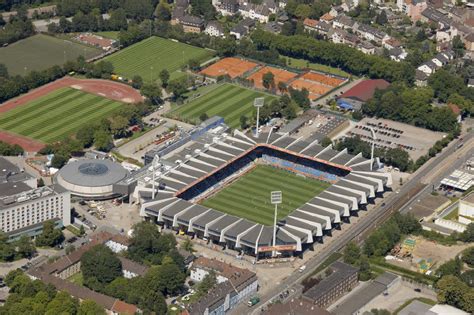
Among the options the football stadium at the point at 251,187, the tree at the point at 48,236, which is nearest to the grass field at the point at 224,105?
the football stadium at the point at 251,187

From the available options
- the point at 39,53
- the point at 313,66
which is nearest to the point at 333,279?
the point at 313,66

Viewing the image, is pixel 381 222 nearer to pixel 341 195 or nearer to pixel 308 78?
pixel 341 195

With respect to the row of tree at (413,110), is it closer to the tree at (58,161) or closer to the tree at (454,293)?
the tree at (454,293)

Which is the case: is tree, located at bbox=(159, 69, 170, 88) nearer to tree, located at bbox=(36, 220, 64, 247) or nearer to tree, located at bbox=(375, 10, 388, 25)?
tree, located at bbox=(375, 10, 388, 25)

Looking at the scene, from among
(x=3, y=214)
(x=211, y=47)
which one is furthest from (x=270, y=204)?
(x=211, y=47)

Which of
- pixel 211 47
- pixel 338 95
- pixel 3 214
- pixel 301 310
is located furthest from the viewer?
pixel 211 47

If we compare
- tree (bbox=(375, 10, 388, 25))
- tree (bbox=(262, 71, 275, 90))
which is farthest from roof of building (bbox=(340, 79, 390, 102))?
tree (bbox=(375, 10, 388, 25))

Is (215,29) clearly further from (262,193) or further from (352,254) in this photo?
(352,254)
